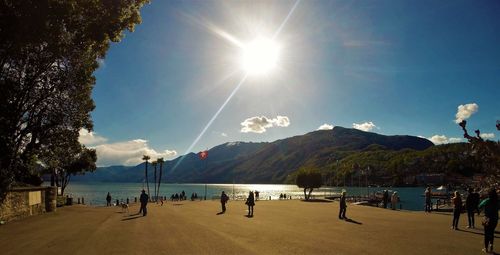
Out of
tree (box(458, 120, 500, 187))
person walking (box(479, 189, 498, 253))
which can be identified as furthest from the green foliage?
tree (box(458, 120, 500, 187))

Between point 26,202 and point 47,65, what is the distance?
37.8 ft

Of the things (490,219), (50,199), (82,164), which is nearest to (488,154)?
(490,219)

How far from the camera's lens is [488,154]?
1068 cm

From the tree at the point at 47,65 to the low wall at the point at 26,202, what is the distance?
4.99ft

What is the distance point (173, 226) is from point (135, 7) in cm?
1205

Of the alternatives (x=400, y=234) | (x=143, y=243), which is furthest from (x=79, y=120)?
(x=400, y=234)

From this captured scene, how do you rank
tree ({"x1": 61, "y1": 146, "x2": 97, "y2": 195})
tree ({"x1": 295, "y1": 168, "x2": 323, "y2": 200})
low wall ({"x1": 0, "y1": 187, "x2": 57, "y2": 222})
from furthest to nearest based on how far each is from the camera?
tree ({"x1": 295, "y1": 168, "x2": 323, "y2": 200}), tree ({"x1": 61, "y1": 146, "x2": 97, "y2": 195}), low wall ({"x1": 0, "y1": 187, "x2": 57, "y2": 222})

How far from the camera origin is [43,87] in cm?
2588

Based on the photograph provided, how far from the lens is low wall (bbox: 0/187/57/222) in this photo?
84.7 feet

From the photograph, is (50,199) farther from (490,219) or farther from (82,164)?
(490,219)

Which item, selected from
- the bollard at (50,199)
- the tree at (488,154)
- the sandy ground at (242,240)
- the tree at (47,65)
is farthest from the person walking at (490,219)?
the bollard at (50,199)

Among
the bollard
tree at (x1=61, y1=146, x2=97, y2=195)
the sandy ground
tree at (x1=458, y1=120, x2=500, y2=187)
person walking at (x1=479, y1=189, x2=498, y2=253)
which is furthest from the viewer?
tree at (x1=61, y1=146, x2=97, y2=195)

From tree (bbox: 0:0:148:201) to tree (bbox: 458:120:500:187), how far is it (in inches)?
593

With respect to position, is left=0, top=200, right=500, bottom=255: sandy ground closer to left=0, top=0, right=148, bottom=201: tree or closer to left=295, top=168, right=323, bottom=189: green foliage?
left=0, top=0, right=148, bottom=201: tree
